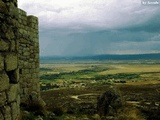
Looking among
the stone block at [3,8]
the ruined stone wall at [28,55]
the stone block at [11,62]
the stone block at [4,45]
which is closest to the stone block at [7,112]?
the stone block at [11,62]

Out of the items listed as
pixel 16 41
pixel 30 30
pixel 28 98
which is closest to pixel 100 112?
pixel 28 98

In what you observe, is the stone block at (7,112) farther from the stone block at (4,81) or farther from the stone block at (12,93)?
the stone block at (4,81)

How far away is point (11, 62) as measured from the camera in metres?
5.46

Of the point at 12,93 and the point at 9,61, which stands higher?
the point at 9,61

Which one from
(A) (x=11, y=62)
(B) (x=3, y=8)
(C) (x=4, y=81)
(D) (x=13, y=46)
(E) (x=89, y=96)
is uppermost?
(B) (x=3, y=8)

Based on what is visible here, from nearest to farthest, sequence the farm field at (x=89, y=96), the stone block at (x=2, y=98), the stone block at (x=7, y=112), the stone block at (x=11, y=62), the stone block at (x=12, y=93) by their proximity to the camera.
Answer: the stone block at (x=2, y=98) < the stone block at (x=7, y=112) < the stone block at (x=11, y=62) < the stone block at (x=12, y=93) < the farm field at (x=89, y=96)

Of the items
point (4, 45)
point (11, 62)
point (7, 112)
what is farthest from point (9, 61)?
point (7, 112)

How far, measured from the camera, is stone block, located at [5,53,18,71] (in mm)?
5292

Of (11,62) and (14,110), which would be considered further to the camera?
(14,110)

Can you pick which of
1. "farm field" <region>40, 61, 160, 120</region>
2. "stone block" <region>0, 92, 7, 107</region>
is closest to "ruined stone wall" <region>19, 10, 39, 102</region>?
"farm field" <region>40, 61, 160, 120</region>

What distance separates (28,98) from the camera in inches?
634

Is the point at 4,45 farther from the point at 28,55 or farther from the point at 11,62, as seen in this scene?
the point at 28,55

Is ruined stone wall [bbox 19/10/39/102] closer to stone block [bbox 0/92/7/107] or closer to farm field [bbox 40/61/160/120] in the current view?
farm field [bbox 40/61/160/120]

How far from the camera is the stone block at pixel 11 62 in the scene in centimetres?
529
